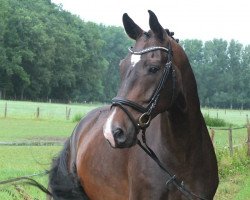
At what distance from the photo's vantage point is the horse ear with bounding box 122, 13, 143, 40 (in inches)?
143

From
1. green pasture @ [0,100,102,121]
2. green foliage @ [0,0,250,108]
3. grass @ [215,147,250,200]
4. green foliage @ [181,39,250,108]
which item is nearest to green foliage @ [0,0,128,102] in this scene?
green foliage @ [0,0,250,108]

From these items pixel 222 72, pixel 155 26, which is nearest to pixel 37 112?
pixel 155 26

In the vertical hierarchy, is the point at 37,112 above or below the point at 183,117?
below

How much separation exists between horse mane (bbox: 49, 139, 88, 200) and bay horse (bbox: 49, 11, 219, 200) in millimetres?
771

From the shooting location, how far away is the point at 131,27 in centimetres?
366

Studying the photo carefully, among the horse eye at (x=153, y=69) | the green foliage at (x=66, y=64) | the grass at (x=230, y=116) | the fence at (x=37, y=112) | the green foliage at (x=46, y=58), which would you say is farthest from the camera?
the green foliage at (x=66, y=64)

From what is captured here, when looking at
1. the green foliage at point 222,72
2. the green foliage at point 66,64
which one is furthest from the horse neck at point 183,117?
the green foliage at point 66,64

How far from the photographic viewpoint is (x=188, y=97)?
12.4 ft

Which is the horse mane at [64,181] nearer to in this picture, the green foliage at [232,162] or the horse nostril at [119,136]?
the horse nostril at [119,136]

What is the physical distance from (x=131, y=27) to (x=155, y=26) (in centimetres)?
27

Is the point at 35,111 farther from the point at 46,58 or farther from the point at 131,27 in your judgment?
the point at 131,27

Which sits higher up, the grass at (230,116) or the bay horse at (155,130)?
the bay horse at (155,130)

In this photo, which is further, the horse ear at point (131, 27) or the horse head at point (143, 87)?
the horse ear at point (131, 27)

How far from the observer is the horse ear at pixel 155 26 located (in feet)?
11.1
